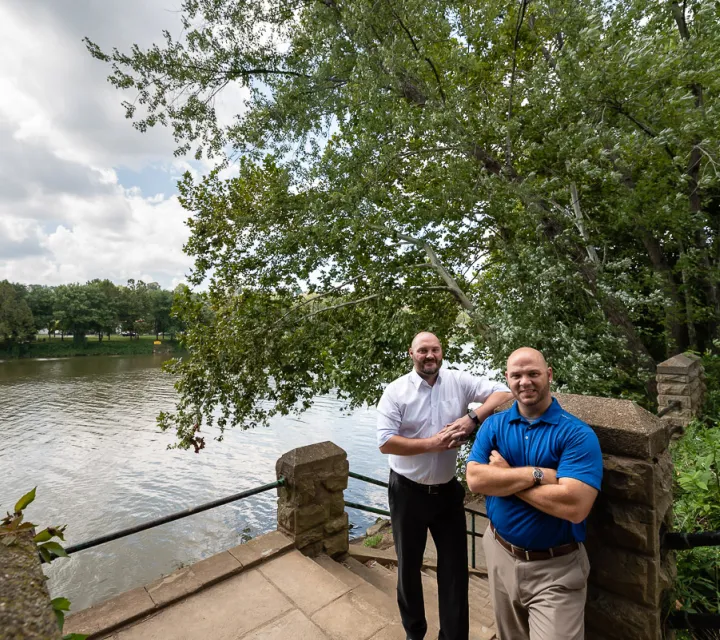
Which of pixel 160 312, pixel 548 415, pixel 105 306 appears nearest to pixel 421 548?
pixel 548 415

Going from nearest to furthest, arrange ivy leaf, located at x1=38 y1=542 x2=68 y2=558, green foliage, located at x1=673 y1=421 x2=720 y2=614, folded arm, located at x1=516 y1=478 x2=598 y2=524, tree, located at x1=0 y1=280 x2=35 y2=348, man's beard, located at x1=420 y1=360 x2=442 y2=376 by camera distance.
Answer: ivy leaf, located at x1=38 y1=542 x2=68 y2=558, folded arm, located at x1=516 y1=478 x2=598 y2=524, green foliage, located at x1=673 y1=421 x2=720 y2=614, man's beard, located at x1=420 y1=360 x2=442 y2=376, tree, located at x1=0 y1=280 x2=35 y2=348

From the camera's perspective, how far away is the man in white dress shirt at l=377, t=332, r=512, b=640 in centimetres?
246

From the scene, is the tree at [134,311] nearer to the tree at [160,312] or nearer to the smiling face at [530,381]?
the tree at [160,312]

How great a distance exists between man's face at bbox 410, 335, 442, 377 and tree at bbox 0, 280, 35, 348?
204 feet

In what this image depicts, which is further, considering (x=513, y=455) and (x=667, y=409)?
(x=667, y=409)

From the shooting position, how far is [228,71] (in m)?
9.16

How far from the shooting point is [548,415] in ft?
6.51

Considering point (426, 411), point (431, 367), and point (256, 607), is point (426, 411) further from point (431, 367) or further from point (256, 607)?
point (256, 607)

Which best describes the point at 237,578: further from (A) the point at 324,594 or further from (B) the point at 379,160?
(B) the point at 379,160

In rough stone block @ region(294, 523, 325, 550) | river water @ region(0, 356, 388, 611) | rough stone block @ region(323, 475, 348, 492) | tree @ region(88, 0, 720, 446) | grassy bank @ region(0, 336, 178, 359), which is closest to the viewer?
rough stone block @ region(294, 523, 325, 550)

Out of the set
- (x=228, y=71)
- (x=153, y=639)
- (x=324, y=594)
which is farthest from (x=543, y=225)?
(x=228, y=71)

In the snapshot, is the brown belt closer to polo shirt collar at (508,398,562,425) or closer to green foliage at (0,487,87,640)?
polo shirt collar at (508,398,562,425)

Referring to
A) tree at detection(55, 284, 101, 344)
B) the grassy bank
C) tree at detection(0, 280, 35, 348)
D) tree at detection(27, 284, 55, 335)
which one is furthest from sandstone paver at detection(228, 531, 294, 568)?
tree at detection(27, 284, 55, 335)

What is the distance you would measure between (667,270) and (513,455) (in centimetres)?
824
